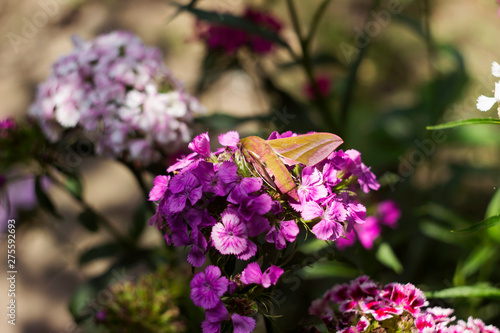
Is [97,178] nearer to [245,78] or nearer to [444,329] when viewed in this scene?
[245,78]

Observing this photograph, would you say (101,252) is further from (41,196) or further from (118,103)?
(118,103)

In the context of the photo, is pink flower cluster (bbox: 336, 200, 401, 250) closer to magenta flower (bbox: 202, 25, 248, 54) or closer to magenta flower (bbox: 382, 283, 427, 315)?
magenta flower (bbox: 382, 283, 427, 315)

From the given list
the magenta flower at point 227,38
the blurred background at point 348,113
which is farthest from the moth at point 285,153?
the magenta flower at point 227,38

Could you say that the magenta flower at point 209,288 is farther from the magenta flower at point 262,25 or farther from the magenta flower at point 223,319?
the magenta flower at point 262,25

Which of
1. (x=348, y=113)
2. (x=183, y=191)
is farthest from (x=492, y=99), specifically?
(x=348, y=113)

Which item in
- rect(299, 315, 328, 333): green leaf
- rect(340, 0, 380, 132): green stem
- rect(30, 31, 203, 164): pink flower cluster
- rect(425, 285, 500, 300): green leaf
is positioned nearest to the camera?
rect(299, 315, 328, 333): green leaf

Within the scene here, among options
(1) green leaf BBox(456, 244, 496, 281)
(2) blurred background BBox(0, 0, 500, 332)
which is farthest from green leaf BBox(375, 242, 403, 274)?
(1) green leaf BBox(456, 244, 496, 281)
